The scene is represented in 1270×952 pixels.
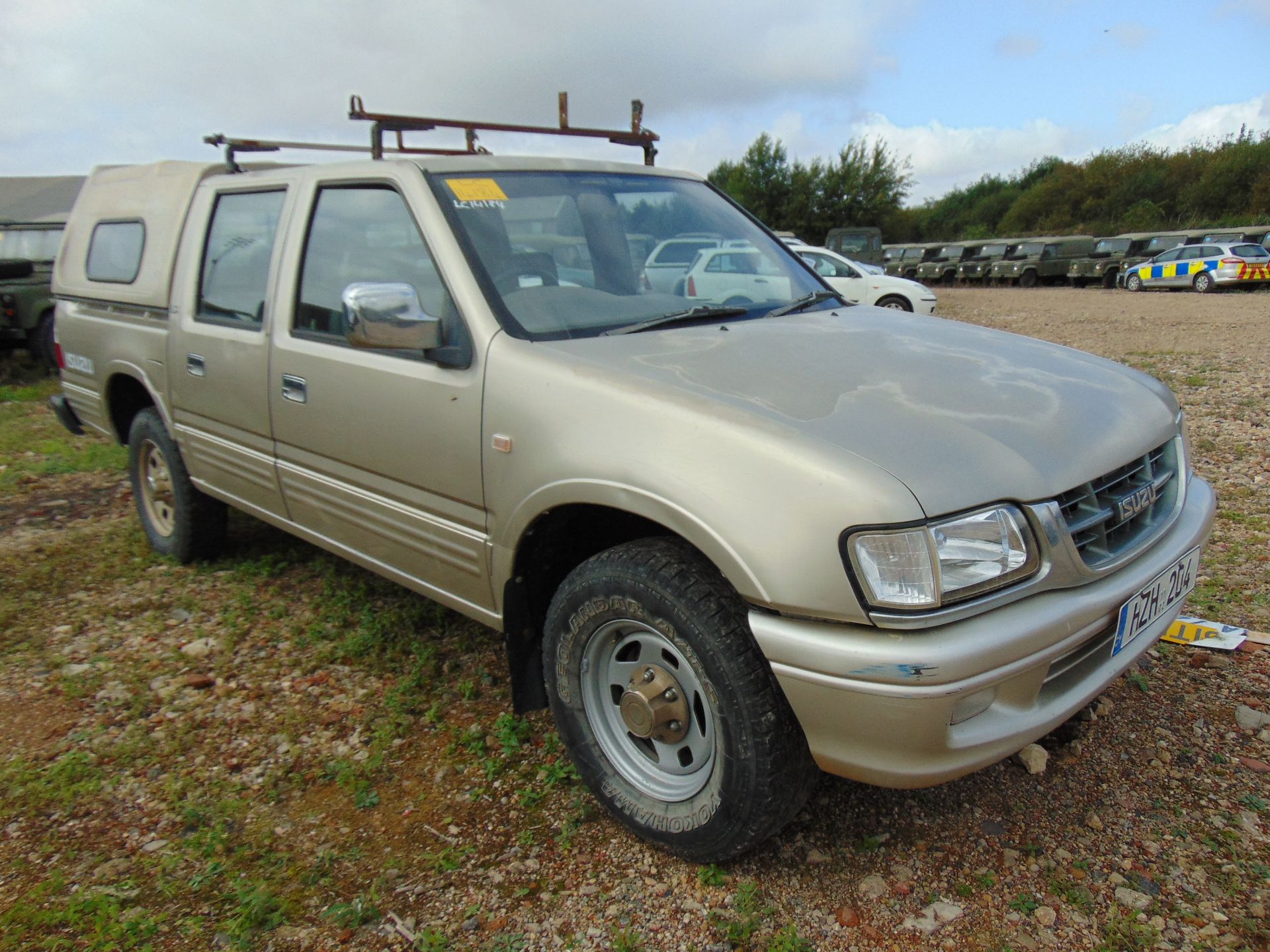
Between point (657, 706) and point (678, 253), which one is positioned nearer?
point (657, 706)

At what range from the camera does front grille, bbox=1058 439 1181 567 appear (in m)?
1.99

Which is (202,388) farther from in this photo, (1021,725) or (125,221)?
(1021,725)

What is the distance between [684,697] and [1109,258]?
2948 centimetres

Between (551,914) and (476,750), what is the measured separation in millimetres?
737

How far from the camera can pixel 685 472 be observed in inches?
76.7

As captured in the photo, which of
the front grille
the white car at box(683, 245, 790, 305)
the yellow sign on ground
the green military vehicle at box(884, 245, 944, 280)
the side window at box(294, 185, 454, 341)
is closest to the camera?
the front grille

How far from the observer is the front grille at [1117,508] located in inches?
78.4

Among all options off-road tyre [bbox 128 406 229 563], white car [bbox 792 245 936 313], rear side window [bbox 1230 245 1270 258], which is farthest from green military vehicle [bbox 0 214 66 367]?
rear side window [bbox 1230 245 1270 258]

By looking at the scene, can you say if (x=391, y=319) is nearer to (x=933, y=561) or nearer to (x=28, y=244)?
(x=933, y=561)

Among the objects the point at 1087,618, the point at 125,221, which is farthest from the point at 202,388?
the point at 1087,618

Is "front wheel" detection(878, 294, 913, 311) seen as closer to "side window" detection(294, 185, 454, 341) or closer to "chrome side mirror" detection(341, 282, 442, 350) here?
"side window" detection(294, 185, 454, 341)

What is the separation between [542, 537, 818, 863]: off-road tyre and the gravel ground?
7.0 inches

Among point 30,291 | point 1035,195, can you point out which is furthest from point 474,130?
point 1035,195

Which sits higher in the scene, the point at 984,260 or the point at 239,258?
the point at 984,260
